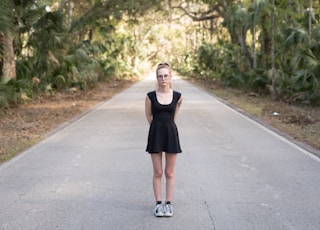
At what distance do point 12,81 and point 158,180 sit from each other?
44.0 ft

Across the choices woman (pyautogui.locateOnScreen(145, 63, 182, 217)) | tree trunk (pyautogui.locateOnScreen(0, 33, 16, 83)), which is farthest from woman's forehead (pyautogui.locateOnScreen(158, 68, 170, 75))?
tree trunk (pyautogui.locateOnScreen(0, 33, 16, 83))

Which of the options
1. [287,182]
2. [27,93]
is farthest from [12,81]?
[287,182]

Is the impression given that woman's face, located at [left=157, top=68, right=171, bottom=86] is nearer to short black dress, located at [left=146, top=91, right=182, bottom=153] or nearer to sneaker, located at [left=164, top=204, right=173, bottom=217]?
short black dress, located at [left=146, top=91, right=182, bottom=153]

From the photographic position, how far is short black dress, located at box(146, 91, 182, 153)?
542 cm

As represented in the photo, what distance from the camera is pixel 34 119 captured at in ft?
50.2

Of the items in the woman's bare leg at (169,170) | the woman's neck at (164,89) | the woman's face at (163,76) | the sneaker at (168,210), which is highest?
the woman's face at (163,76)

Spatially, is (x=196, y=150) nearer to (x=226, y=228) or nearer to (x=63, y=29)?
(x=226, y=228)

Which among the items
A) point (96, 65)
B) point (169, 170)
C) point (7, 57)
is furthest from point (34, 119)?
point (96, 65)

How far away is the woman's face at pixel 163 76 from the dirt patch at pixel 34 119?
185 inches

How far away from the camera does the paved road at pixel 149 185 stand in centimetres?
537

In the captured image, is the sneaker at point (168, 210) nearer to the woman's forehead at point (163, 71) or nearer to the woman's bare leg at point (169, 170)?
the woman's bare leg at point (169, 170)

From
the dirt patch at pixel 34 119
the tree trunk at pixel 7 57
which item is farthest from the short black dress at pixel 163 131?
the tree trunk at pixel 7 57

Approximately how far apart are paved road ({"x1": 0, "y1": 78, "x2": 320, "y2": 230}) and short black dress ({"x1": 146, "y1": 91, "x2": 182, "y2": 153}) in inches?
31.0

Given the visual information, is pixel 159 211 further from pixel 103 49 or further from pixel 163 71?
pixel 103 49
